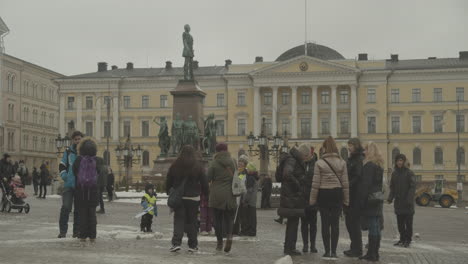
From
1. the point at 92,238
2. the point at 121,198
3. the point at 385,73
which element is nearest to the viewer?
the point at 92,238

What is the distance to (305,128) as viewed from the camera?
87375 mm

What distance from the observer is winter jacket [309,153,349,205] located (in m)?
11.9

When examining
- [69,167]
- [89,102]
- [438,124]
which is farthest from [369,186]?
[89,102]

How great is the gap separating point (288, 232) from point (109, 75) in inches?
3220

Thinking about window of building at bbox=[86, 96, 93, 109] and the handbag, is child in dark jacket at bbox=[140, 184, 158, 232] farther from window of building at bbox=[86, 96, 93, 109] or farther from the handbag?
window of building at bbox=[86, 96, 93, 109]

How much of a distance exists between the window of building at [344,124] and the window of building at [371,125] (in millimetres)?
2304

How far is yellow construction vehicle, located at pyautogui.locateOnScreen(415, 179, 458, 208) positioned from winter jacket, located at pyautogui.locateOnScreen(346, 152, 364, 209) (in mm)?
28968

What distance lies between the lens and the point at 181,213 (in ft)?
39.8

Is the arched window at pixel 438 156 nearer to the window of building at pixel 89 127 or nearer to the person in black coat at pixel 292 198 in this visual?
the window of building at pixel 89 127

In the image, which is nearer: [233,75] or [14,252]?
[14,252]

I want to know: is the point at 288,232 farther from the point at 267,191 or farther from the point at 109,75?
the point at 109,75

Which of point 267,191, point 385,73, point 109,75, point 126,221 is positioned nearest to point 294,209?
point 126,221

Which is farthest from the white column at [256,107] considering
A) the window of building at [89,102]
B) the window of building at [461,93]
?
the window of building at [461,93]

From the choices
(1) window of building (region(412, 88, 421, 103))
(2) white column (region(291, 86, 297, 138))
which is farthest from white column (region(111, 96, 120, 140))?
(1) window of building (region(412, 88, 421, 103))
